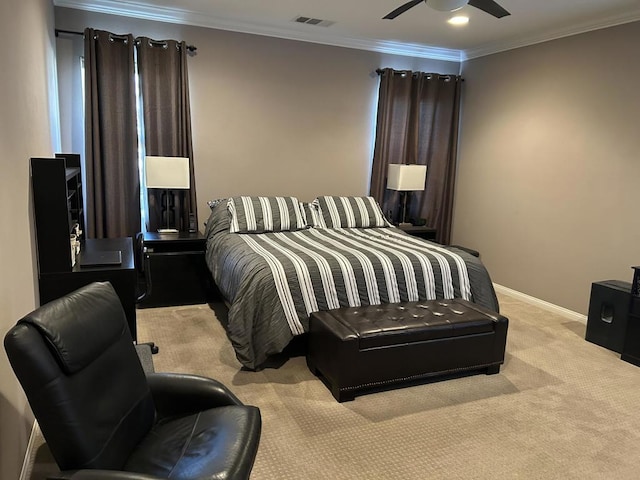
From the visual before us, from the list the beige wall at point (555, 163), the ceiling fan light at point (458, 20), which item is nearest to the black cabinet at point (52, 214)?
the ceiling fan light at point (458, 20)

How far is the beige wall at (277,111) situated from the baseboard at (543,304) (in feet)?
6.22

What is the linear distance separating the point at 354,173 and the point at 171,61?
2.22 meters

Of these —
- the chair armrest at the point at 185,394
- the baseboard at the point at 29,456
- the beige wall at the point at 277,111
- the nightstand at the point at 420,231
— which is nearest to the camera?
the chair armrest at the point at 185,394

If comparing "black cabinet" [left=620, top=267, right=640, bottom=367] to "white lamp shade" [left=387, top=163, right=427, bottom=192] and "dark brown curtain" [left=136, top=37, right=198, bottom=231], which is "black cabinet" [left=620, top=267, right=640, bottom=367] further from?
"dark brown curtain" [left=136, top=37, right=198, bottom=231]

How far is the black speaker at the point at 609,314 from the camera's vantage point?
3.54 metres

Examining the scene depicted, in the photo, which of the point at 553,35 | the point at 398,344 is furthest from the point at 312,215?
the point at 553,35

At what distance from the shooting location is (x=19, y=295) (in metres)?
2.02

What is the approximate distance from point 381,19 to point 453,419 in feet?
11.2

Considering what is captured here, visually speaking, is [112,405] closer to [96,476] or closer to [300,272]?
[96,476]

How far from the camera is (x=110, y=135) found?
4.29 metres

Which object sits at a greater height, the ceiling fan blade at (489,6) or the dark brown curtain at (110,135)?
the ceiling fan blade at (489,6)

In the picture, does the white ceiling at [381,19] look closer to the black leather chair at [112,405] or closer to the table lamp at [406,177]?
the table lamp at [406,177]

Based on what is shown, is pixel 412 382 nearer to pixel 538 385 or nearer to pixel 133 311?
pixel 538 385

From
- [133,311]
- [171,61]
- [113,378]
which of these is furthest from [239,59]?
[113,378]
